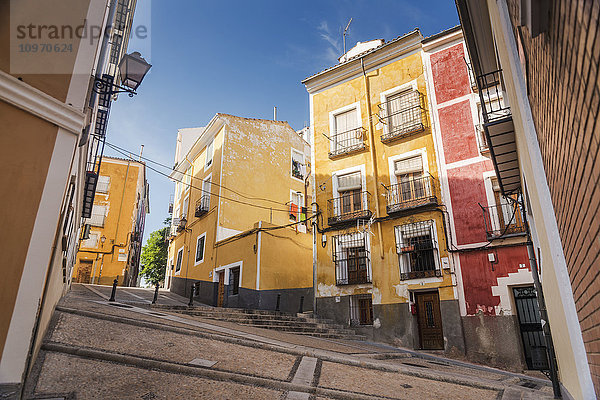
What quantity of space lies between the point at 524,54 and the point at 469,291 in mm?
9793

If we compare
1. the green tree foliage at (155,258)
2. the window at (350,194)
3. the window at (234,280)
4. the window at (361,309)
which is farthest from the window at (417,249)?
the green tree foliage at (155,258)

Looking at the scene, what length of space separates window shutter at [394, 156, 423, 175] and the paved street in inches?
348

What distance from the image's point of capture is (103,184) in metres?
26.6

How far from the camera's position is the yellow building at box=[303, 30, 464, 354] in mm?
12562

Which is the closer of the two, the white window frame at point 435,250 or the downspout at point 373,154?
the white window frame at point 435,250

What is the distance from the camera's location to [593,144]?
5.61ft

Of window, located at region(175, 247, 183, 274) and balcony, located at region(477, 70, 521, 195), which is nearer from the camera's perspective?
balcony, located at region(477, 70, 521, 195)

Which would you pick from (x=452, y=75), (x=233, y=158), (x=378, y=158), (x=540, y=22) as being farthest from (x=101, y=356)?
(x=233, y=158)

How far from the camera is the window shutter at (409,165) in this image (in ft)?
46.0

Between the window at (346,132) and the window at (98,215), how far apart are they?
1839 centimetres

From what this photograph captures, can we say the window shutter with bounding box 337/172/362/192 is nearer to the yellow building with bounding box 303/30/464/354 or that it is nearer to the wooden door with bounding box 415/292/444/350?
the yellow building with bounding box 303/30/464/354

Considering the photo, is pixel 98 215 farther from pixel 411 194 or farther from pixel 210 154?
pixel 411 194

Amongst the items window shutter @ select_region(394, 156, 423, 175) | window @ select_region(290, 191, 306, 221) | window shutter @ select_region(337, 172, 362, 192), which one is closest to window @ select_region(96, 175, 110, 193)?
window @ select_region(290, 191, 306, 221)

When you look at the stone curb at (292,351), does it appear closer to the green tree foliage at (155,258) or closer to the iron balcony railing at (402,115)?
the iron balcony railing at (402,115)
